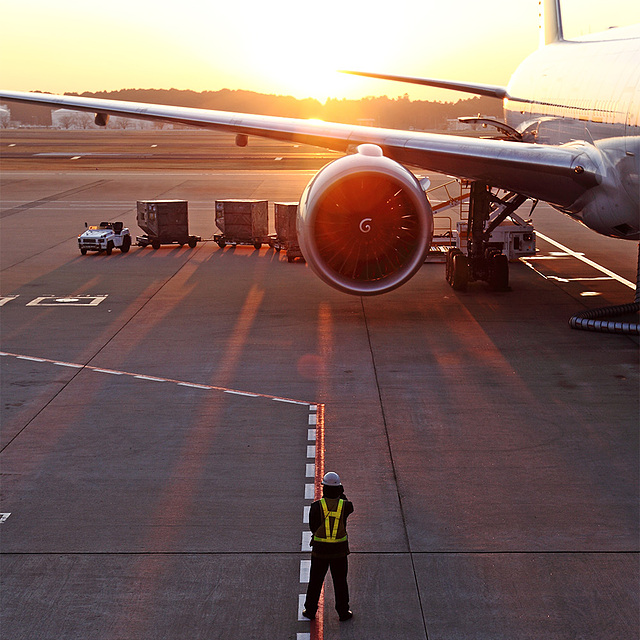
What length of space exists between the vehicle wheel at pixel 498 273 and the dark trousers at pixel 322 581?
50.3 feet

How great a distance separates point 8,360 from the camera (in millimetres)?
16109

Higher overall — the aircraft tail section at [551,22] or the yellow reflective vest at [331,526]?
the aircraft tail section at [551,22]

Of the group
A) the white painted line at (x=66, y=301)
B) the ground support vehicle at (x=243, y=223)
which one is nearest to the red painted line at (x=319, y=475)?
the white painted line at (x=66, y=301)

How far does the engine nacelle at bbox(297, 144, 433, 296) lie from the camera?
56.9ft

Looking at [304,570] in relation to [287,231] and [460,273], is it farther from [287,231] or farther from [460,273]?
[287,231]

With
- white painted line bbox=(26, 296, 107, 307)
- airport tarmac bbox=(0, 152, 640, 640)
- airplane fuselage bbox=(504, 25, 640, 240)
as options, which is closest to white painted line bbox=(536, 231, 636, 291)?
airport tarmac bbox=(0, 152, 640, 640)

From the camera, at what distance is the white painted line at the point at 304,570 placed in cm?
846

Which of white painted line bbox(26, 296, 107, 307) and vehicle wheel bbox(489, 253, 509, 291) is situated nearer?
white painted line bbox(26, 296, 107, 307)

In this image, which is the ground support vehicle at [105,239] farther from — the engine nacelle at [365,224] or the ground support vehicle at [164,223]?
the engine nacelle at [365,224]

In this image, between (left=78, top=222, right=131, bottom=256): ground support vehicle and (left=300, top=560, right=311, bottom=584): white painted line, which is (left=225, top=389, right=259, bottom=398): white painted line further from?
(left=78, top=222, right=131, bottom=256): ground support vehicle

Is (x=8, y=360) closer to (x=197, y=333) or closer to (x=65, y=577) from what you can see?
(x=197, y=333)

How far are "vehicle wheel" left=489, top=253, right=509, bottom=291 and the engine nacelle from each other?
511 centimetres

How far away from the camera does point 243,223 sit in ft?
98.6

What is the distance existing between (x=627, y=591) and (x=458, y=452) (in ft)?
12.1
